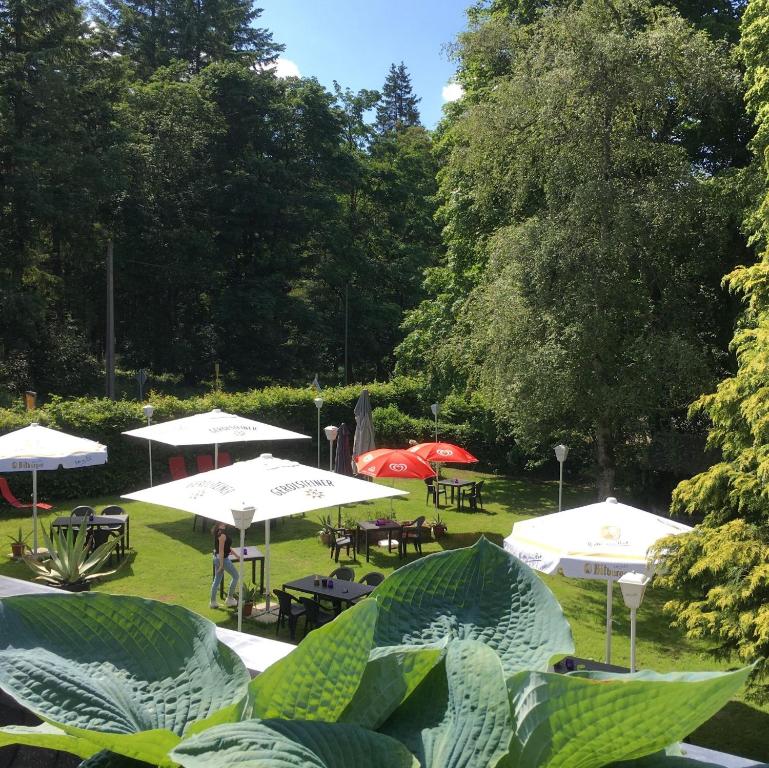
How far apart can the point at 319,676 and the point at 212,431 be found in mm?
15794

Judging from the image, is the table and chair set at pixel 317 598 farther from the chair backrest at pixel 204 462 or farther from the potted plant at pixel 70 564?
the chair backrest at pixel 204 462

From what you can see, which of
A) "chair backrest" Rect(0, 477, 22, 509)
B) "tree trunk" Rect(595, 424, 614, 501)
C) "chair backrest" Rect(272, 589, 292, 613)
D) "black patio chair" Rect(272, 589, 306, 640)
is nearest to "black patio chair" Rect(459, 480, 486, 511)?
"tree trunk" Rect(595, 424, 614, 501)

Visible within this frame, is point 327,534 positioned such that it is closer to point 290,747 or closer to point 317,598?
point 317,598

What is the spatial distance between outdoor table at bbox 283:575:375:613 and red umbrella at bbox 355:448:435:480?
349 cm

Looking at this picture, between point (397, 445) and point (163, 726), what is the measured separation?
76.9 feet

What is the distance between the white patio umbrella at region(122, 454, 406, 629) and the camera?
9.91 m

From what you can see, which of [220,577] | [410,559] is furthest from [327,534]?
[220,577]

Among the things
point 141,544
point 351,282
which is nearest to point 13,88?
point 351,282

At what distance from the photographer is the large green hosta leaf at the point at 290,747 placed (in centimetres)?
66

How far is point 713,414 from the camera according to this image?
358 inches

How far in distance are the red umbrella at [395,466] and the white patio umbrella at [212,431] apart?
259 cm

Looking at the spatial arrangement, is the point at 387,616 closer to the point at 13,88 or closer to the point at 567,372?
the point at 567,372

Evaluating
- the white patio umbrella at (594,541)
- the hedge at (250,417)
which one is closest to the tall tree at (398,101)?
the hedge at (250,417)

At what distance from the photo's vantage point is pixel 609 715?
74cm
